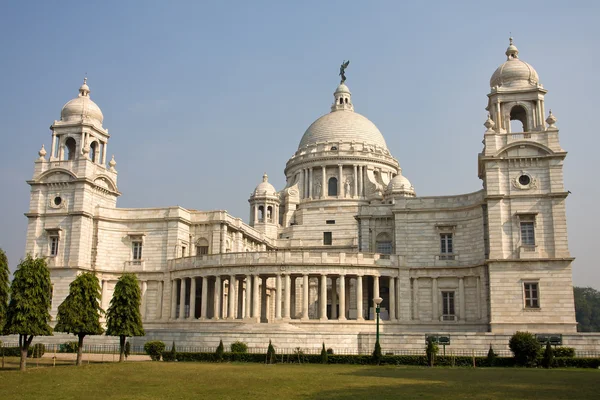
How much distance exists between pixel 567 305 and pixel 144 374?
→ 34.8 m

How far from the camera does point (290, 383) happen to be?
29047mm

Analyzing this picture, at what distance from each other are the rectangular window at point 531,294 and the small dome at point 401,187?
32780mm

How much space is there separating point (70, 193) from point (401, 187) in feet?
136

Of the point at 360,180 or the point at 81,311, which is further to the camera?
the point at 360,180

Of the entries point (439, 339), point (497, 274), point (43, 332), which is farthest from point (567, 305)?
point (43, 332)

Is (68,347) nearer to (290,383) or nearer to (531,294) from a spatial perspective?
(290,383)

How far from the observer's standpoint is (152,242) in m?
69.0

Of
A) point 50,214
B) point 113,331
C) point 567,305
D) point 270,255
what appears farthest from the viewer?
point 50,214

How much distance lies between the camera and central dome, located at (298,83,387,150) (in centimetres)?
9919

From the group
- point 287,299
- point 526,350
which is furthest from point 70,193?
point 526,350

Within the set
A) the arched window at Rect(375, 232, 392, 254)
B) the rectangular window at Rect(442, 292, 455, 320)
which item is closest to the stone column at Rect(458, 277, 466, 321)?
the rectangular window at Rect(442, 292, 455, 320)

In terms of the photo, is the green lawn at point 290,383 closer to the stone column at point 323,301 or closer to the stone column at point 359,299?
the stone column at point 323,301

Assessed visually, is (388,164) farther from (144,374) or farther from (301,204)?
(144,374)

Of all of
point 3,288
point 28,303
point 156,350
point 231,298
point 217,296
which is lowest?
point 156,350
